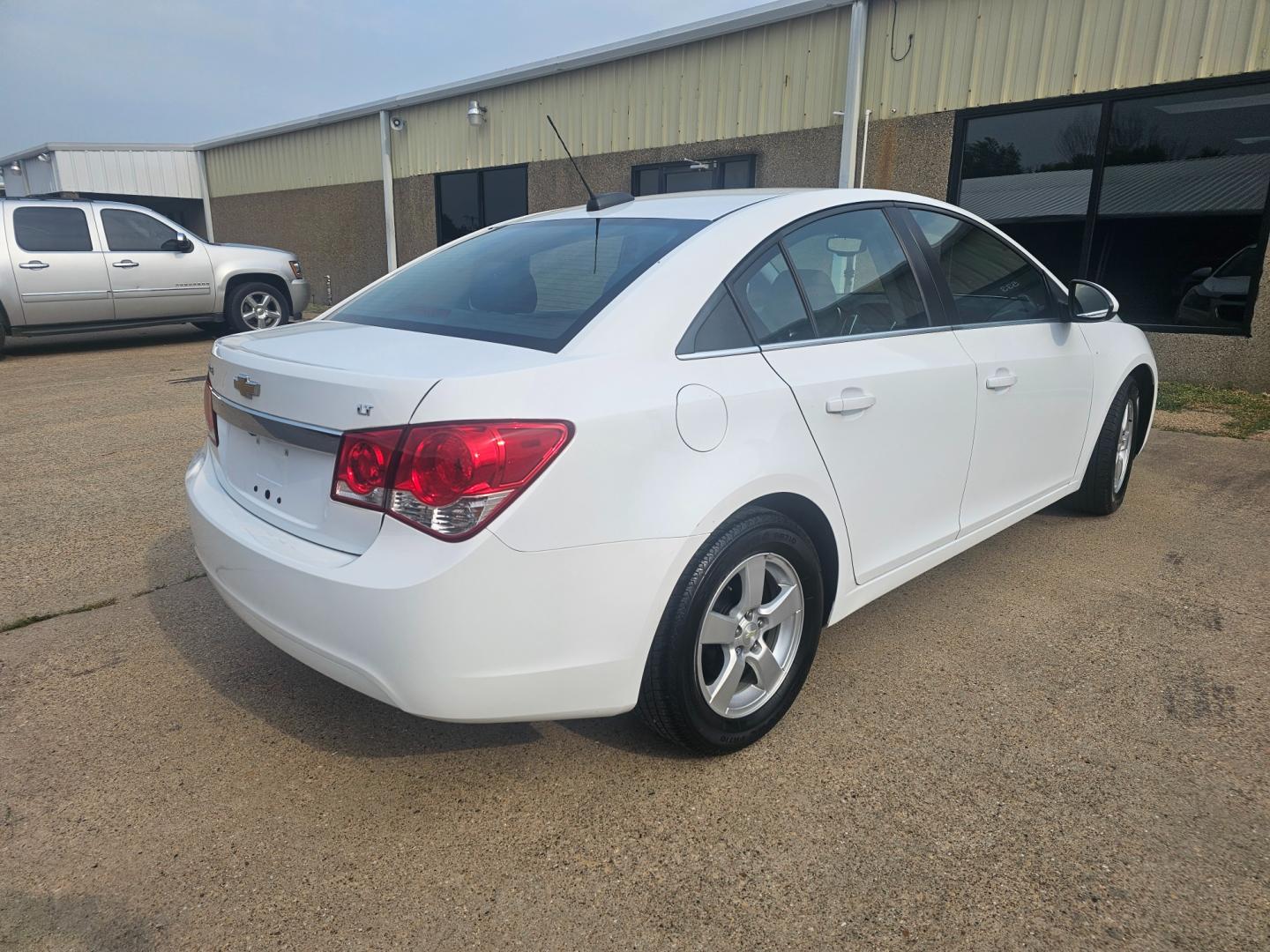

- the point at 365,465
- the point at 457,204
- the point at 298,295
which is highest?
the point at 457,204

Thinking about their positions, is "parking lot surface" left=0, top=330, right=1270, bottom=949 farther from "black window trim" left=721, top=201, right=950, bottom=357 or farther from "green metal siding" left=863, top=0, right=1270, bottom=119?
"green metal siding" left=863, top=0, right=1270, bottom=119

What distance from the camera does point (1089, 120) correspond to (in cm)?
802

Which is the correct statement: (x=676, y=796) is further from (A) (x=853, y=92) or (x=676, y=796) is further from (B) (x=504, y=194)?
(B) (x=504, y=194)

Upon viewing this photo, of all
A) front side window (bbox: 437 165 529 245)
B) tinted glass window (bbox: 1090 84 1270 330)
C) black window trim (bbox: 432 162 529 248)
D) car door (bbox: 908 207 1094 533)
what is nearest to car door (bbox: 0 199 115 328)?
black window trim (bbox: 432 162 529 248)

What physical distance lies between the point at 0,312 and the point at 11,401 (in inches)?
124

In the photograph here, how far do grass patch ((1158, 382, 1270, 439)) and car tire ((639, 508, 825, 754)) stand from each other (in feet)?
18.2

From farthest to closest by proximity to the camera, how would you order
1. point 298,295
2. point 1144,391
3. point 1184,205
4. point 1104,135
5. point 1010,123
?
point 298,295, point 1010,123, point 1104,135, point 1184,205, point 1144,391

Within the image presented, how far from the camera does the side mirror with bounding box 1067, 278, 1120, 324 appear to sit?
3795 mm

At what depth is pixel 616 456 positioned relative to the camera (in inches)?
79.4

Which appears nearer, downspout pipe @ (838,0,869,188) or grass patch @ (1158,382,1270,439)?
grass patch @ (1158,382,1270,439)

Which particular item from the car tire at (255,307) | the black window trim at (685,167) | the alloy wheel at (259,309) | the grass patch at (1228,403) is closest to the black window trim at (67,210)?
the car tire at (255,307)

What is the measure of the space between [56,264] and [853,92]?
29.7 ft

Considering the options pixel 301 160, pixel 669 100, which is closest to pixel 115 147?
pixel 301 160

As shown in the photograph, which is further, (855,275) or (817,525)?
(855,275)
